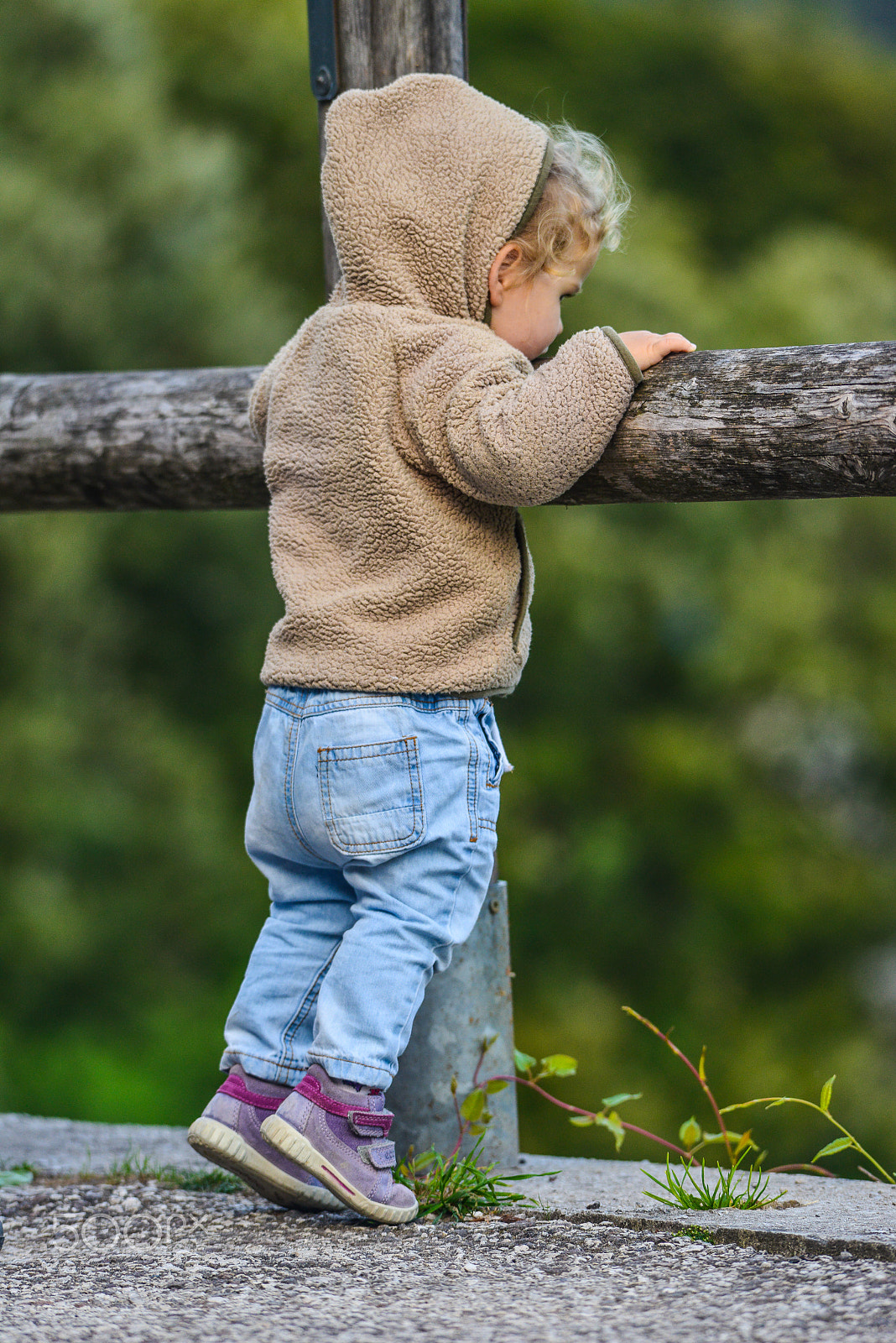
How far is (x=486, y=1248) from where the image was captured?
5.74 feet

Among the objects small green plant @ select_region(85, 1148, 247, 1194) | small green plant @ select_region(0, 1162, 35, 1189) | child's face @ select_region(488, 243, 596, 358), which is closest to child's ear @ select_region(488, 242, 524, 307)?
child's face @ select_region(488, 243, 596, 358)

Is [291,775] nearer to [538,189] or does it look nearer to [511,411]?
[511,411]

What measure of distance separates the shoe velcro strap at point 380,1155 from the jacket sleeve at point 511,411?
0.78 m

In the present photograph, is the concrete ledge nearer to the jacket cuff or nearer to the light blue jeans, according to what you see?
the light blue jeans

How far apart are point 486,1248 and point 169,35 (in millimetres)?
9326

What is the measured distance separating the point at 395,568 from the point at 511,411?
25cm

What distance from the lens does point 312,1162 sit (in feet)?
5.81

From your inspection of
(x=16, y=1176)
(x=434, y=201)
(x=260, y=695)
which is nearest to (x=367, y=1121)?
(x=16, y=1176)

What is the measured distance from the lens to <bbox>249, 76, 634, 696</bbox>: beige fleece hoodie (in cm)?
183

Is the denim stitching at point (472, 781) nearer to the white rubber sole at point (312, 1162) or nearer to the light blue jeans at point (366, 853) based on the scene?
the light blue jeans at point (366, 853)

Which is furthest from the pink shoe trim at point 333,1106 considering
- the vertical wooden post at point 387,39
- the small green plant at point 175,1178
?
the vertical wooden post at point 387,39

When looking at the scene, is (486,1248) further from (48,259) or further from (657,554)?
(657,554)

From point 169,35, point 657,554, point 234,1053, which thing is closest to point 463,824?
point 234,1053

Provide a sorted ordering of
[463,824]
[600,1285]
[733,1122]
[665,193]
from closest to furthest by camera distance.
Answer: [600,1285] < [463,824] < [733,1122] < [665,193]
